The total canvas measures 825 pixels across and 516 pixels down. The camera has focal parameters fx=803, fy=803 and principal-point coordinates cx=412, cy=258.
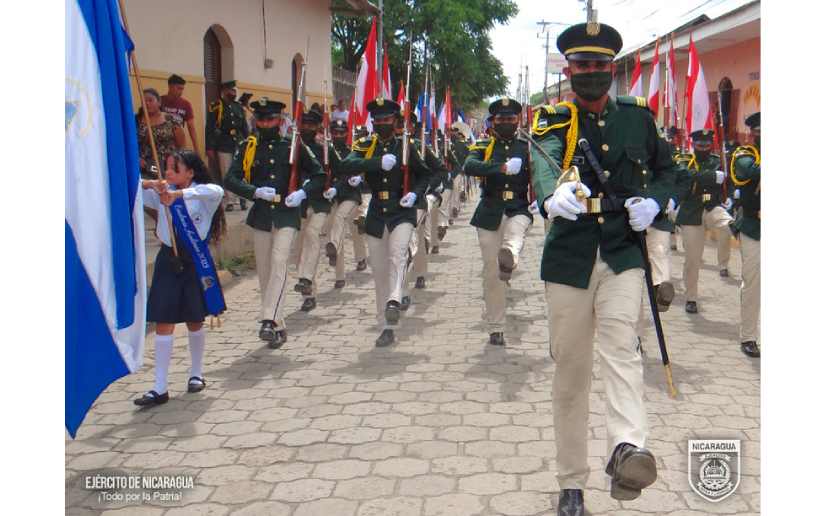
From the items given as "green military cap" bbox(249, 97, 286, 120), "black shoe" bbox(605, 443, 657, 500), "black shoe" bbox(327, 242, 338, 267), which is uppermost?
"green military cap" bbox(249, 97, 286, 120)

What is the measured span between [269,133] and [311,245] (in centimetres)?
193

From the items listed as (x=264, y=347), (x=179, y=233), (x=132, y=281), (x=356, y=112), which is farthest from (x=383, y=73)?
(x=132, y=281)

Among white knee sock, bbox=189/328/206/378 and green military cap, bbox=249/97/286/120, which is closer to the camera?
white knee sock, bbox=189/328/206/378

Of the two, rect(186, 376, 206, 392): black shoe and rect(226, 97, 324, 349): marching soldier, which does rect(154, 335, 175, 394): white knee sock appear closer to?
rect(186, 376, 206, 392): black shoe

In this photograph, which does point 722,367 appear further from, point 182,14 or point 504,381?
point 182,14

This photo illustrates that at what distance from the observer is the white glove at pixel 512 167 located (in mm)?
7865

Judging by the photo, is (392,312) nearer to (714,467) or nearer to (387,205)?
(387,205)

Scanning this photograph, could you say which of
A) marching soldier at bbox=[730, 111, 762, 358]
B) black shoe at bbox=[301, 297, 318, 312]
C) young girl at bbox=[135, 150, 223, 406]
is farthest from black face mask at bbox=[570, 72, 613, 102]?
black shoe at bbox=[301, 297, 318, 312]

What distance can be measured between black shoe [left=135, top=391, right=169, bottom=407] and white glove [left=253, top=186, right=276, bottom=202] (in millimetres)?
2370

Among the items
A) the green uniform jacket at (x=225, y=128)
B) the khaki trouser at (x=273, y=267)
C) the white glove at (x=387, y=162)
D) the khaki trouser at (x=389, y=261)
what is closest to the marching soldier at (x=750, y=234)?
the khaki trouser at (x=389, y=261)

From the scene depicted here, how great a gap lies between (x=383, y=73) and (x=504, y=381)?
7.37m

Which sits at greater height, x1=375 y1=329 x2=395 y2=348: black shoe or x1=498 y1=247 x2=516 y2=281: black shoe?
x1=498 y1=247 x2=516 y2=281: black shoe

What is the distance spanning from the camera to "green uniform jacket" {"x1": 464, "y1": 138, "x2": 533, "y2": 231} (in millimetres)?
7891

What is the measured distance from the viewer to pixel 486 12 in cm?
3806
